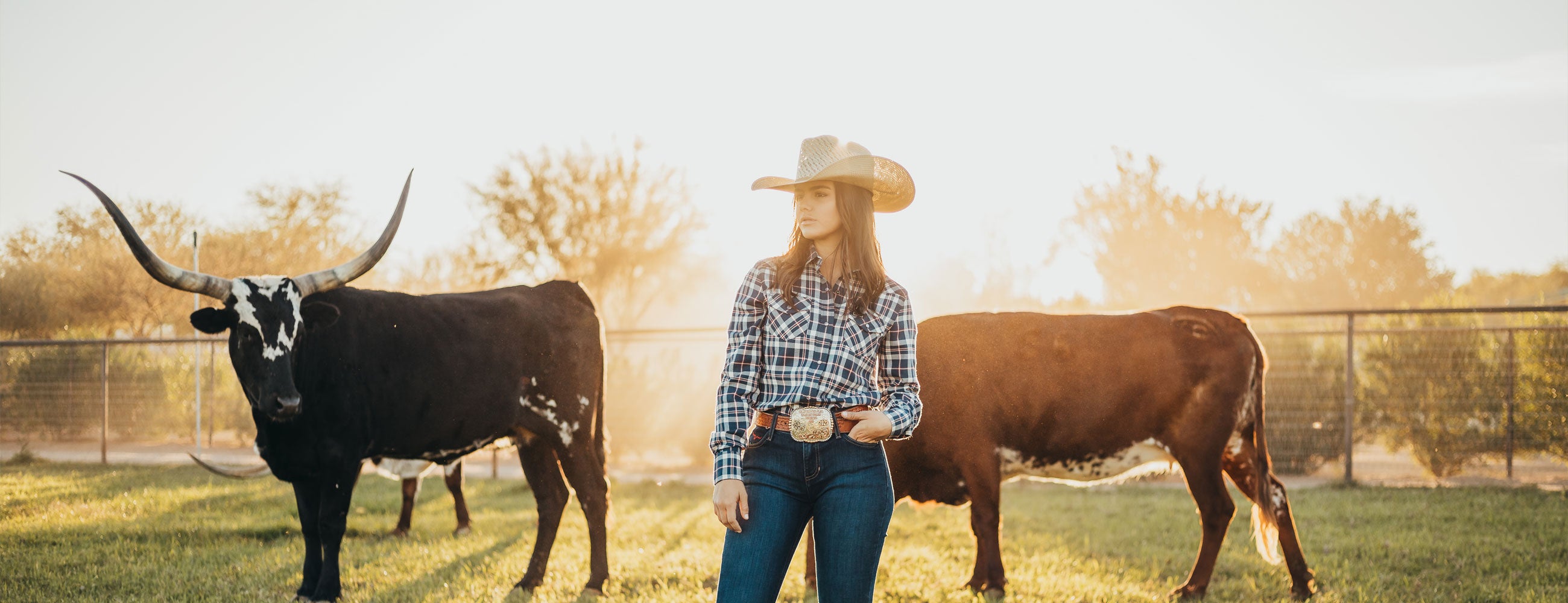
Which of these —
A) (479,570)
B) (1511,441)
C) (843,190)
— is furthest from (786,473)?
(1511,441)

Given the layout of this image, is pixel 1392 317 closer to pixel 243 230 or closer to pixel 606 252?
pixel 243 230

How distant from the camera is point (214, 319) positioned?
17.3 ft

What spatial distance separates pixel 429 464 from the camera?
7770 mm

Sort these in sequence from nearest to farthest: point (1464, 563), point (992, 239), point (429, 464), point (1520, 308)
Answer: point (1464, 563)
point (429, 464)
point (1520, 308)
point (992, 239)

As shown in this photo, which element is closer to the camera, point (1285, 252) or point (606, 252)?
point (606, 252)

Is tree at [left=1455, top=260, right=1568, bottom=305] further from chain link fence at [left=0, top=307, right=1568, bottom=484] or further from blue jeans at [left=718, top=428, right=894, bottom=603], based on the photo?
blue jeans at [left=718, top=428, right=894, bottom=603]

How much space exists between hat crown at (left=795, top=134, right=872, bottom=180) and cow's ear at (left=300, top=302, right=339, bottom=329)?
375 cm

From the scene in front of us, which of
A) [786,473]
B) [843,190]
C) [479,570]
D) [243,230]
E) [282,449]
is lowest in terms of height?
[479,570]

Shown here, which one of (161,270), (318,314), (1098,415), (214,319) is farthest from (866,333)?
(161,270)

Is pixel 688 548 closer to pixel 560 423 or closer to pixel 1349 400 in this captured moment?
pixel 560 423

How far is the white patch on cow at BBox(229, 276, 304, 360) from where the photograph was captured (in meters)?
5.17

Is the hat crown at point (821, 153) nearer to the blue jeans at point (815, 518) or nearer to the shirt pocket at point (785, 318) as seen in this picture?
the shirt pocket at point (785, 318)

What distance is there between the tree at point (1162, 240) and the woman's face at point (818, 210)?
117 feet

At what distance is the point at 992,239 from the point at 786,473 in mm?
35328
